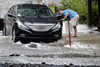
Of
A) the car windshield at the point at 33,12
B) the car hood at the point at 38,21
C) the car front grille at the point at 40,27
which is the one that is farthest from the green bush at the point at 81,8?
the car front grille at the point at 40,27

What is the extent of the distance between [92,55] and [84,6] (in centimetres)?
1640

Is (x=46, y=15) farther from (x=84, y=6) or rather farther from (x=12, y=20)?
(x=84, y=6)

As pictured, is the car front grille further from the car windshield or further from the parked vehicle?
the car windshield

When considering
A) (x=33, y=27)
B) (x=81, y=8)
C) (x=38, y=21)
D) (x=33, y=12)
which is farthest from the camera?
(x=81, y=8)

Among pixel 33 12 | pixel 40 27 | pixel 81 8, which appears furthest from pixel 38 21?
pixel 81 8

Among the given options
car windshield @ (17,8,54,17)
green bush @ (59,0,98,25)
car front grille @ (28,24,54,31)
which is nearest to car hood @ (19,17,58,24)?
car front grille @ (28,24,54,31)

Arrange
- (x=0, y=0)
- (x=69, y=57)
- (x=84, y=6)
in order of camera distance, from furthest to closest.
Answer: (x=0, y=0) < (x=84, y=6) < (x=69, y=57)

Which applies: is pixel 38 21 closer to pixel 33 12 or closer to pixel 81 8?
pixel 33 12

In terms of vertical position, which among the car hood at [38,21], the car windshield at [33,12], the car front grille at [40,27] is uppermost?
the car windshield at [33,12]

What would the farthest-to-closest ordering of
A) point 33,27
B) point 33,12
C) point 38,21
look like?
point 33,12
point 38,21
point 33,27

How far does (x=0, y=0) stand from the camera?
42969 millimetres

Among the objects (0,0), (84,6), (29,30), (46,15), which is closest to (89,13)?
(84,6)

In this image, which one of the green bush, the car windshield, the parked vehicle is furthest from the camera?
the green bush

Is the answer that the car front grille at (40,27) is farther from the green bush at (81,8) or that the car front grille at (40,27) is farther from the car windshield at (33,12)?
the green bush at (81,8)
